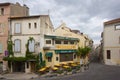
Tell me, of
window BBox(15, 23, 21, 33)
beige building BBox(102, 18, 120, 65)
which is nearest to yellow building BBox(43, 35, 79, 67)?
window BBox(15, 23, 21, 33)

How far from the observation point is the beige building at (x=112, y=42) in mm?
46344

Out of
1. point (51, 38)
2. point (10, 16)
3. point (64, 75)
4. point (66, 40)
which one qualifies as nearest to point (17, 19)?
point (10, 16)

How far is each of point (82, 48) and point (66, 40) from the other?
17.7ft

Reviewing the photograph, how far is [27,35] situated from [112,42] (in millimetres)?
18072

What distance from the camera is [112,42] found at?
47625 millimetres

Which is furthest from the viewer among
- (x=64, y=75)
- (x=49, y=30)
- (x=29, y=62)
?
(x=49, y=30)

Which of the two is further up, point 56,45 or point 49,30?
point 49,30

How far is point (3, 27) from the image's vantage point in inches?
1630

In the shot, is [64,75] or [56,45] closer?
[64,75]

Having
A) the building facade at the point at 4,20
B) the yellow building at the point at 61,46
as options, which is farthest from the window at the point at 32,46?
the building facade at the point at 4,20

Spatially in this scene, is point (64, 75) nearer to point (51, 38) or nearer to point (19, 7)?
point (51, 38)

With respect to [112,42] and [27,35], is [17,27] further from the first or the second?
[112,42]

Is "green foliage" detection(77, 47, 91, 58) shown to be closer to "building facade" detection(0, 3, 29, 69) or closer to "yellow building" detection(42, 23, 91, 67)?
"yellow building" detection(42, 23, 91, 67)

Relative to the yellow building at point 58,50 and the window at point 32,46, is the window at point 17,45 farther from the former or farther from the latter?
the yellow building at point 58,50
